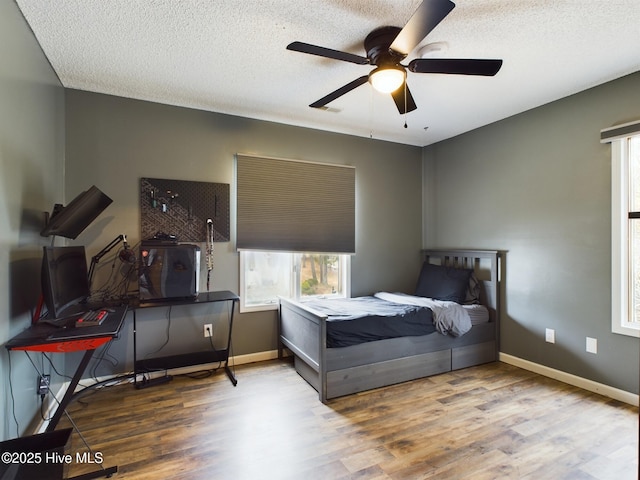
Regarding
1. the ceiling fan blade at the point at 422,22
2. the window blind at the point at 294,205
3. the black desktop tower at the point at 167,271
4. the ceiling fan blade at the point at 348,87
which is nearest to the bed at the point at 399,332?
the window blind at the point at 294,205

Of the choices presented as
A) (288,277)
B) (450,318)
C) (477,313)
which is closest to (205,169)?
(288,277)

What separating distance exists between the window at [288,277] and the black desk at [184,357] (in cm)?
28

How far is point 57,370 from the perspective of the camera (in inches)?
101

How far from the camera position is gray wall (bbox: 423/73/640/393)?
104 inches

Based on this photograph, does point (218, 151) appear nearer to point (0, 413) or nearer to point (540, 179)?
point (0, 413)

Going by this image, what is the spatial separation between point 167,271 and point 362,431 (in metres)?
1.95

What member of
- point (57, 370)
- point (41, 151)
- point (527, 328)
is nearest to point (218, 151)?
point (41, 151)

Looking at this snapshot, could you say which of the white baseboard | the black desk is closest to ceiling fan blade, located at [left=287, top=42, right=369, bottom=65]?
the black desk

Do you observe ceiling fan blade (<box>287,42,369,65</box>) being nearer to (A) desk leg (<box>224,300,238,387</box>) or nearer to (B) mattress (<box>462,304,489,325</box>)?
(A) desk leg (<box>224,300,238,387</box>)

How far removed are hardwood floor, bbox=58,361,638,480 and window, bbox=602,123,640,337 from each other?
72 centimetres

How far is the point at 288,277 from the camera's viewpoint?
366 cm

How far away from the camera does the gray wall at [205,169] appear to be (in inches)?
112

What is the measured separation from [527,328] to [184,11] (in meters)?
3.81

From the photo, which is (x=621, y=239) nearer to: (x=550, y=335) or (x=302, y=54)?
(x=550, y=335)
